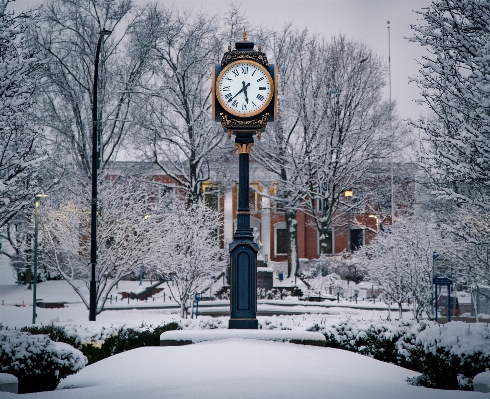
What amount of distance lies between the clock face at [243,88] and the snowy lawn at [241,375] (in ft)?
15.6

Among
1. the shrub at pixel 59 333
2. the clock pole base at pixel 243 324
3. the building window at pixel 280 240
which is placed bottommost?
the shrub at pixel 59 333

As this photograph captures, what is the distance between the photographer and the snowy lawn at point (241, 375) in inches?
309

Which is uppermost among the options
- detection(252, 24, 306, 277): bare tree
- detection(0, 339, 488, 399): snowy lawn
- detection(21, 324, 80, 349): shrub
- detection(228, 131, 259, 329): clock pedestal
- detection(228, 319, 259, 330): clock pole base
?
detection(252, 24, 306, 277): bare tree

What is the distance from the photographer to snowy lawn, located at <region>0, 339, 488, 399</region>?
7.86m

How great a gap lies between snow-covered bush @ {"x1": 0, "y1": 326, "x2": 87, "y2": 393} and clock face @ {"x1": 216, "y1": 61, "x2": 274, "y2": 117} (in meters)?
5.92

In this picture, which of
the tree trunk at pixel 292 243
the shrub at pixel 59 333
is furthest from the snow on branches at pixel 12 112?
the tree trunk at pixel 292 243

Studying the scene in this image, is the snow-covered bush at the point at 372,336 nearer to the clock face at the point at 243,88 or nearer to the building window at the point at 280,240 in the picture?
the clock face at the point at 243,88

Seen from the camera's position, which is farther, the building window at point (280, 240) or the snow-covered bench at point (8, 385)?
the building window at point (280, 240)

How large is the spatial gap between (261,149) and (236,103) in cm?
2485

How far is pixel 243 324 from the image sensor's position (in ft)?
42.4

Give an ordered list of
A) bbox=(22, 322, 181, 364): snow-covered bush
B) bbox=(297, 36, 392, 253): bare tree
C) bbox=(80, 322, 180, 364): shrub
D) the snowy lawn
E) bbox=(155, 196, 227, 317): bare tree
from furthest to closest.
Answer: bbox=(297, 36, 392, 253): bare tree
bbox=(155, 196, 227, 317): bare tree
bbox=(80, 322, 180, 364): shrub
bbox=(22, 322, 181, 364): snow-covered bush
the snowy lawn

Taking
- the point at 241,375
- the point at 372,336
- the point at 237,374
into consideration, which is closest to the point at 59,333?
the point at 237,374

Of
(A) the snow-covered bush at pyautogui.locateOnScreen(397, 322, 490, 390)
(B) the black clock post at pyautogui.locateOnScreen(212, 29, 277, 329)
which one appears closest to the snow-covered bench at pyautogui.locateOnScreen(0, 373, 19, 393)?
(B) the black clock post at pyautogui.locateOnScreen(212, 29, 277, 329)

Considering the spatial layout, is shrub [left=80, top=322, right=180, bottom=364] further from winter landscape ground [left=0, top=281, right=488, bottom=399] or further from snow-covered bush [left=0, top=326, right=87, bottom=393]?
snow-covered bush [left=0, top=326, right=87, bottom=393]
